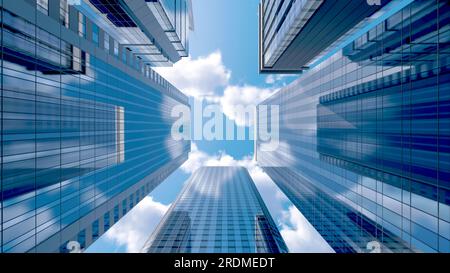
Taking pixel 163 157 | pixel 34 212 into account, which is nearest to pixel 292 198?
pixel 163 157

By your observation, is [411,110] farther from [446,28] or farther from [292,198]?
[292,198]

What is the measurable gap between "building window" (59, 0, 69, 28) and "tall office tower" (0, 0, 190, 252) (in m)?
0.12

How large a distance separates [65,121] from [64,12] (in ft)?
43.2

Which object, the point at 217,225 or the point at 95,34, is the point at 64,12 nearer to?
the point at 95,34

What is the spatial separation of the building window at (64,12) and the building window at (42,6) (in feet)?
6.22

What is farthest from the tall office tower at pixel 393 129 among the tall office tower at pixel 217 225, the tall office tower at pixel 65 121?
the tall office tower at pixel 65 121

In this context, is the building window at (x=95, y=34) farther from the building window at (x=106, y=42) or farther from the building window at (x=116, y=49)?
the building window at (x=116, y=49)

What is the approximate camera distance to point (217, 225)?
4738cm

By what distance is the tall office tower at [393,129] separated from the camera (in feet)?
47.4

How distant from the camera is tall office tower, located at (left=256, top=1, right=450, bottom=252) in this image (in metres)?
14.4

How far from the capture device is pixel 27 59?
17.3 m

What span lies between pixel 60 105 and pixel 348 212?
56139 millimetres

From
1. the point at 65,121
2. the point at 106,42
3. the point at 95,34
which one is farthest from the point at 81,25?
the point at 65,121
